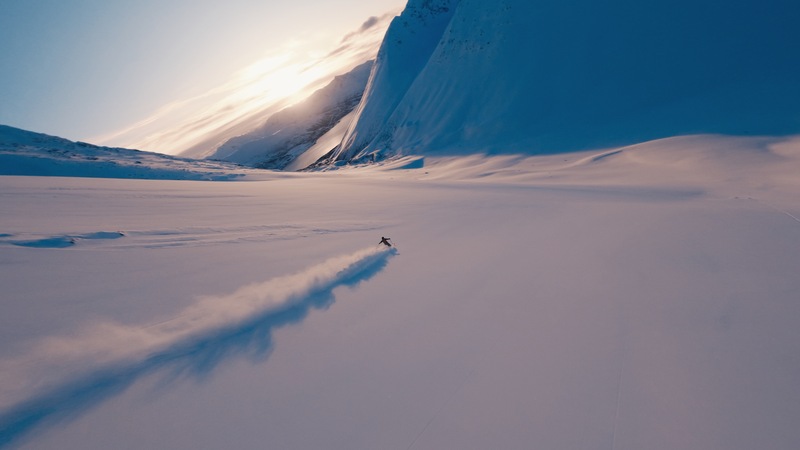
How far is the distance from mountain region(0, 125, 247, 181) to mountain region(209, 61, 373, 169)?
1253 inches

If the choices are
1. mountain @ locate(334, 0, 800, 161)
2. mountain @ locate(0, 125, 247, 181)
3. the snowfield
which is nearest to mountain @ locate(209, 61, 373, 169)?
mountain @ locate(334, 0, 800, 161)

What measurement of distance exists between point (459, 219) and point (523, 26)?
2927cm

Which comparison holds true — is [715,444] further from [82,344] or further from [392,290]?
[82,344]

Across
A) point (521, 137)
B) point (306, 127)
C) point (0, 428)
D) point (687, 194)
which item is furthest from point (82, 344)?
point (306, 127)

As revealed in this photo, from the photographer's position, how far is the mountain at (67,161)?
552 inches

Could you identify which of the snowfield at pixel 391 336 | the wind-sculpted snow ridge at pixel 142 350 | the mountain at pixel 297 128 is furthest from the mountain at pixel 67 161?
the mountain at pixel 297 128

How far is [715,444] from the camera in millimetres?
1589

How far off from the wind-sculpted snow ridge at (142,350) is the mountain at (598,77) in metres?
20.8

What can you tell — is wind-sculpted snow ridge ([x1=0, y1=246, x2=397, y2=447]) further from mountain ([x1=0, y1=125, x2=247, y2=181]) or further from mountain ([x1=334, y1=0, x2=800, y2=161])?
mountain ([x1=334, y1=0, x2=800, y2=161])

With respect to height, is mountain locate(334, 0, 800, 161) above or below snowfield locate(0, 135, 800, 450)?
above

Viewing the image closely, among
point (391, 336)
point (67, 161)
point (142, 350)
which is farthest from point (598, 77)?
point (67, 161)

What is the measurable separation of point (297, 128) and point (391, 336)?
64367mm

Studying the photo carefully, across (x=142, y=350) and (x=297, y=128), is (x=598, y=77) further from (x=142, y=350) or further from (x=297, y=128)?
(x=297, y=128)

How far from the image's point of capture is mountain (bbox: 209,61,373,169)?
55594 millimetres
